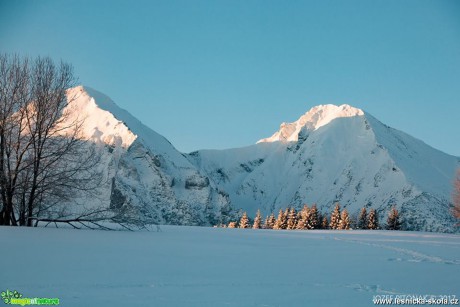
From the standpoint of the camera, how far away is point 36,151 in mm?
17578

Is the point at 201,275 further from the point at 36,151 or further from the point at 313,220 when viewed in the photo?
the point at 313,220

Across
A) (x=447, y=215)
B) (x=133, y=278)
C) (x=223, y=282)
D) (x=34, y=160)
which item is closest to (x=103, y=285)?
(x=133, y=278)

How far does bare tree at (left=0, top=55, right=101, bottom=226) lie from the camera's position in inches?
672

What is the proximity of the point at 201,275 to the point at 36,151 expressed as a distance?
42.5ft

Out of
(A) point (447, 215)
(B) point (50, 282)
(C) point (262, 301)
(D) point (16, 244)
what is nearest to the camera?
(C) point (262, 301)

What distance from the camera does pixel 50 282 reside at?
20.8 feet

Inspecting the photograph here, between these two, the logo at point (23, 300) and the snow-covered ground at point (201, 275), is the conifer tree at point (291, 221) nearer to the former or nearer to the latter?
the snow-covered ground at point (201, 275)

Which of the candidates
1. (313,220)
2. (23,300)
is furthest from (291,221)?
(23,300)

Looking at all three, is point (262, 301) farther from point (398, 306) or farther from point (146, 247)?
point (146, 247)

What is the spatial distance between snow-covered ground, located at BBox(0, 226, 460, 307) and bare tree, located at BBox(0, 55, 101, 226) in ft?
19.7

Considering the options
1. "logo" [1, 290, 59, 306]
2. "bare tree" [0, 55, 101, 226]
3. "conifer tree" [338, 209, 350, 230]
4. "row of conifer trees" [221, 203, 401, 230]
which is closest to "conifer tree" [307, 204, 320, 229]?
"row of conifer trees" [221, 203, 401, 230]

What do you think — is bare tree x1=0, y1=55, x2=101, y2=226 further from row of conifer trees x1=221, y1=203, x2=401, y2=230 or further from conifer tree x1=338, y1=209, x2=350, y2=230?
conifer tree x1=338, y1=209, x2=350, y2=230

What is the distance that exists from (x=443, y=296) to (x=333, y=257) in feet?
15.2

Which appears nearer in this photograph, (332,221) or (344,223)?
(344,223)
